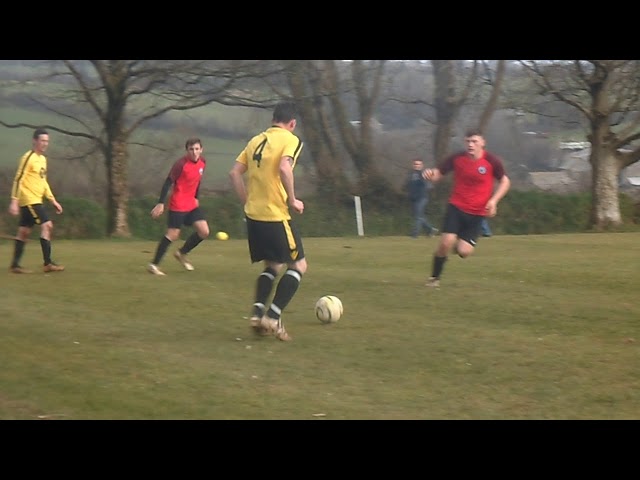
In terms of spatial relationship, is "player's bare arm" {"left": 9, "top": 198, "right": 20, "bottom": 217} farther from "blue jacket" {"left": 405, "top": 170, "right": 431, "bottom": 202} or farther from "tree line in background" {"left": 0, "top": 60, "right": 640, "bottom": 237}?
"blue jacket" {"left": 405, "top": 170, "right": 431, "bottom": 202}

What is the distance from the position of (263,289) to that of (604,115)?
23.3 meters

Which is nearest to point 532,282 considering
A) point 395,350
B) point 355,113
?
point 395,350

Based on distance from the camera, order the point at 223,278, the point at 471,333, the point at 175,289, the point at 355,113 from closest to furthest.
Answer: the point at 471,333 < the point at 175,289 < the point at 223,278 < the point at 355,113

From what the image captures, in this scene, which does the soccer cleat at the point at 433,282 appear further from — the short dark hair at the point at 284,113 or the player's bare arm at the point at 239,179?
the short dark hair at the point at 284,113

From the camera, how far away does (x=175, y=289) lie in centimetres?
1296

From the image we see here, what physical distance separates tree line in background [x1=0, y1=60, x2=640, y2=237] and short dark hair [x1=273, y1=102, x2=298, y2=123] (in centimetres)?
1573

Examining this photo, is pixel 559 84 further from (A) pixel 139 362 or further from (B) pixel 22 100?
(A) pixel 139 362

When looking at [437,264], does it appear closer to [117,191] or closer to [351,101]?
[117,191]

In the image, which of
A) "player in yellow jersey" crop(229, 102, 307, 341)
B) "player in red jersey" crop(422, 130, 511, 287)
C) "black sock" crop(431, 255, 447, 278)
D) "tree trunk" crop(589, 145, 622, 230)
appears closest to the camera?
"player in yellow jersey" crop(229, 102, 307, 341)

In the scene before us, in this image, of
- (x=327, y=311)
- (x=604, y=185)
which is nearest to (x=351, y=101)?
(x=604, y=185)

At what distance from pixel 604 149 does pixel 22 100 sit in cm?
1792

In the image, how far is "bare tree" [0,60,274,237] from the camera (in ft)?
86.9

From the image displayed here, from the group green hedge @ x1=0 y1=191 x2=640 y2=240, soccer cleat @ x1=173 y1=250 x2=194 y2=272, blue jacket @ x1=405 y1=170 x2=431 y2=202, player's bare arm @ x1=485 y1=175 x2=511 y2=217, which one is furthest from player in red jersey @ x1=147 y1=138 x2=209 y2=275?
green hedge @ x1=0 y1=191 x2=640 y2=240

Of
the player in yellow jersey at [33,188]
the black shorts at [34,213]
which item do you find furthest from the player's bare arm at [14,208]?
the black shorts at [34,213]
